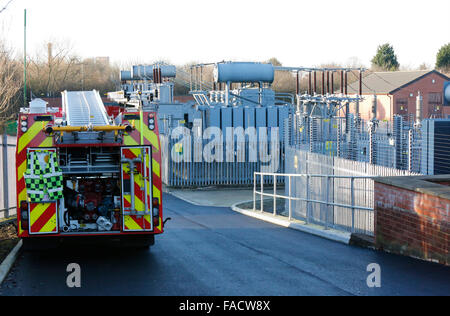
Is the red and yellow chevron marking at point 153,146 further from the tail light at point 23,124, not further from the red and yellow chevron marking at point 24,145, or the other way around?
the tail light at point 23,124

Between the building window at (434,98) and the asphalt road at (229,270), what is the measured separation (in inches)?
2198

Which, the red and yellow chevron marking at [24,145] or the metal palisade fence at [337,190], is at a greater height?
the red and yellow chevron marking at [24,145]

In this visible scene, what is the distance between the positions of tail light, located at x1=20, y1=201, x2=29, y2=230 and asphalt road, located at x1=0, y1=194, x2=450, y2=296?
0.73m

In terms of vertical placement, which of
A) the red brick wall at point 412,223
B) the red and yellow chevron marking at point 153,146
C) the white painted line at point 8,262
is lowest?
the white painted line at point 8,262

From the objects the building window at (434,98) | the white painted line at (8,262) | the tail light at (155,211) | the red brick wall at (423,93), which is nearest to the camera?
the white painted line at (8,262)

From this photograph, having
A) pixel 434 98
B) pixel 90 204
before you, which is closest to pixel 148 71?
pixel 434 98

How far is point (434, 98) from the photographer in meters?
67.4

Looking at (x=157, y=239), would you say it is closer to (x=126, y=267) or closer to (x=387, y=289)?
(x=126, y=267)

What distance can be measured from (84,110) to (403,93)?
55.2m

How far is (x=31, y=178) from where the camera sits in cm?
1119

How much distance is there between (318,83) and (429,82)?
41.9ft

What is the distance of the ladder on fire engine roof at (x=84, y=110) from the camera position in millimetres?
12094

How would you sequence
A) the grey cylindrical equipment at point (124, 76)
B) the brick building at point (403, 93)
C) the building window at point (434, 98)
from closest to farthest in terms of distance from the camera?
the grey cylindrical equipment at point (124, 76), the brick building at point (403, 93), the building window at point (434, 98)

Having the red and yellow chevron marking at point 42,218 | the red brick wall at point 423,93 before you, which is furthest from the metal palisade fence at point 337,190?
the red brick wall at point 423,93
